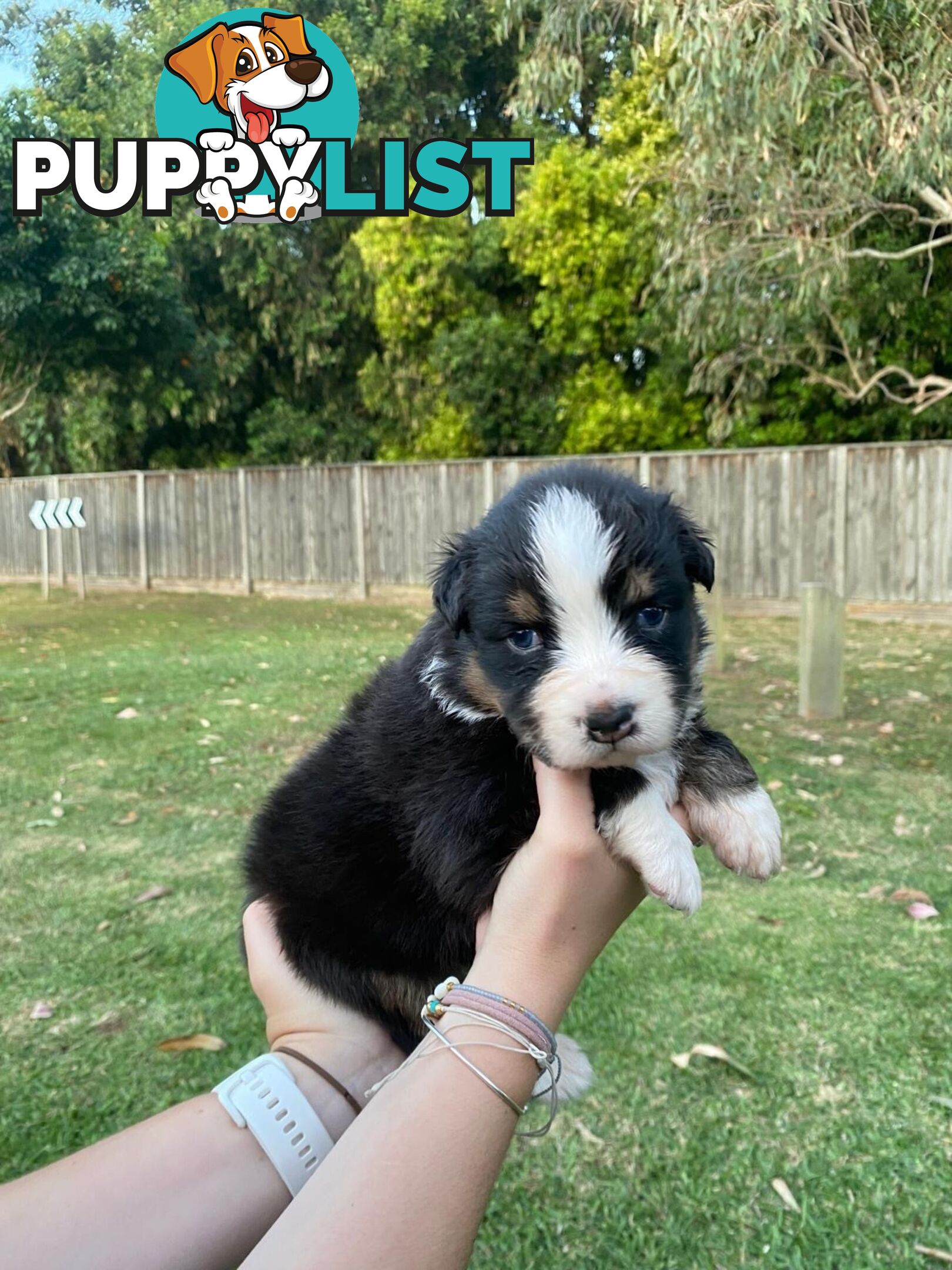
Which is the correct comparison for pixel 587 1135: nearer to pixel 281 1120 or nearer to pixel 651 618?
pixel 281 1120

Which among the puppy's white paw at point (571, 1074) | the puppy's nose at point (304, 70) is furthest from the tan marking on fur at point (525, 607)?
the puppy's nose at point (304, 70)

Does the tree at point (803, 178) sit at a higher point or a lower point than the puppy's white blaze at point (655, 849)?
higher

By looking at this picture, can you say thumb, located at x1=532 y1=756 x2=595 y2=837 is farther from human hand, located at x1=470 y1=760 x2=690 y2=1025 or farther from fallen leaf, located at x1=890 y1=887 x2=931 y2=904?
fallen leaf, located at x1=890 y1=887 x2=931 y2=904

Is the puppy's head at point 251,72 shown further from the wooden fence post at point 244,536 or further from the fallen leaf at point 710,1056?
the fallen leaf at point 710,1056

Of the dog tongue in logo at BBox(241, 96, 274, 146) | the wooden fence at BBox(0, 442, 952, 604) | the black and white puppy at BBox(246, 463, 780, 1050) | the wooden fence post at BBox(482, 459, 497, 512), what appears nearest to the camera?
the black and white puppy at BBox(246, 463, 780, 1050)

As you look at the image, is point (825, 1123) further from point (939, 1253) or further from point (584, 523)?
point (584, 523)

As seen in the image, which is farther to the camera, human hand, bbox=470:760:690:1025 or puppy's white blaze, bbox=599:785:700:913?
puppy's white blaze, bbox=599:785:700:913


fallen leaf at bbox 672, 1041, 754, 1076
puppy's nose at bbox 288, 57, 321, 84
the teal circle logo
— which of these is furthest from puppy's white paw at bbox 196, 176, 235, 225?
fallen leaf at bbox 672, 1041, 754, 1076

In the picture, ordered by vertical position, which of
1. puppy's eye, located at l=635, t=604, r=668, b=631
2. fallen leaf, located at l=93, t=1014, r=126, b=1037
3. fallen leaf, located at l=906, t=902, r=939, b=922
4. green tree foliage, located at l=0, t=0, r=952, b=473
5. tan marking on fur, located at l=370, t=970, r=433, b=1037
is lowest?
fallen leaf, located at l=93, t=1014, r=126, b=1037
